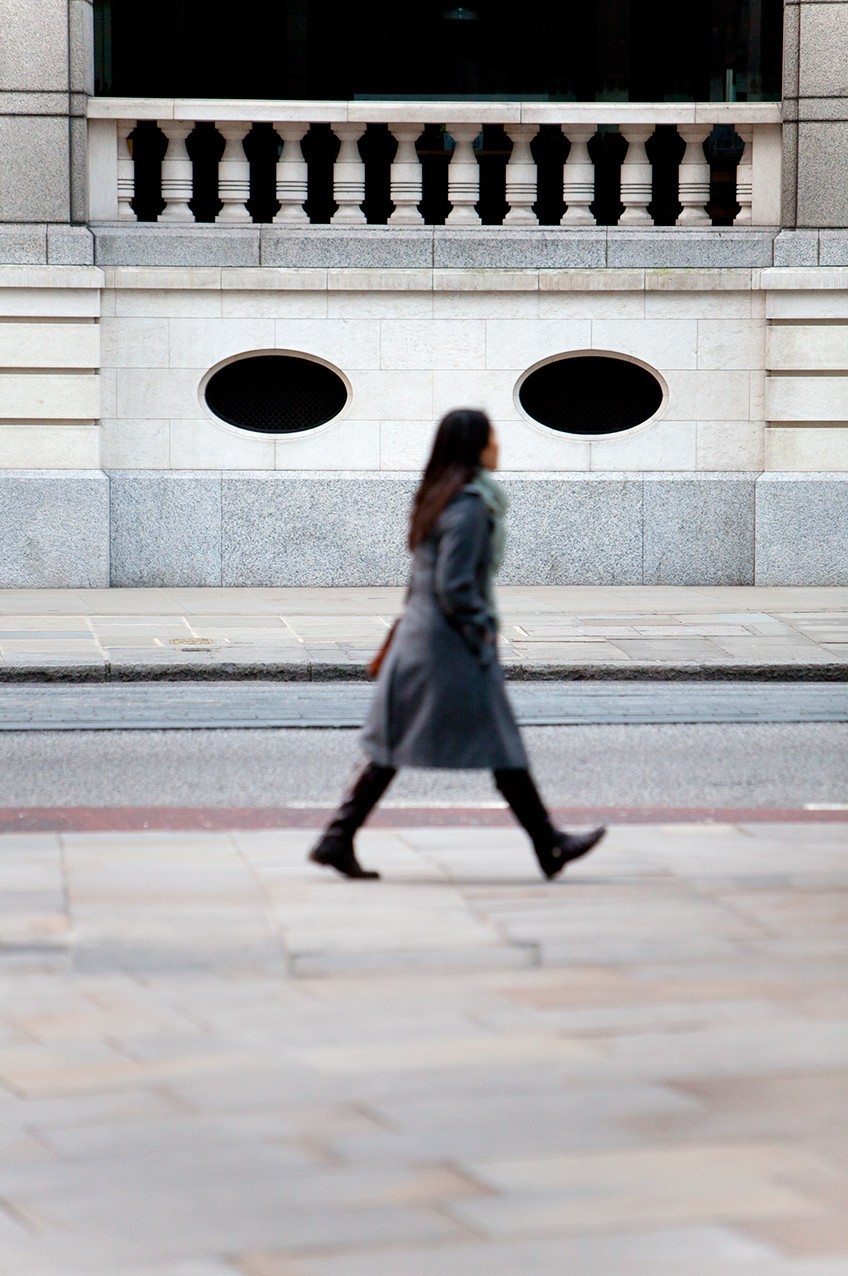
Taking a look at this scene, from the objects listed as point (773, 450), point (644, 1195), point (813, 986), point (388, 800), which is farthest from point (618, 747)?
point (773, 450)

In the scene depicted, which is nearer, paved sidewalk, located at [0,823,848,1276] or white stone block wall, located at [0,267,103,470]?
paved sidewalk, located at [0,823,848,1276]

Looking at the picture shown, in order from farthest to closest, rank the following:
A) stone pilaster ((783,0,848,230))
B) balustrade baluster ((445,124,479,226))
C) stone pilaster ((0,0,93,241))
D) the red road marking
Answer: balustrade baluster ((445,124,479,226)), stone pilaster ((783,0,848,230)), stone pilaster ((0,0,93,241)), the red road marking

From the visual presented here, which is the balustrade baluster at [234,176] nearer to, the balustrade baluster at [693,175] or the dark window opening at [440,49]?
the dark window opening at [440,49]

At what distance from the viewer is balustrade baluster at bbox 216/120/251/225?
16.2 m

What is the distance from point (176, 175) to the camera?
16.2m

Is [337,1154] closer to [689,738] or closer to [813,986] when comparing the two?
[813,986]

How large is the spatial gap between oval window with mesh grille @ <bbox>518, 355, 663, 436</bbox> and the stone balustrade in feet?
3.95

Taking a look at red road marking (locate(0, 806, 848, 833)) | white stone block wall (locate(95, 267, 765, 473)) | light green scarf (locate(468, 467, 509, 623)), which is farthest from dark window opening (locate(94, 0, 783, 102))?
light green scarf (locate(468, 467, 509, 623))

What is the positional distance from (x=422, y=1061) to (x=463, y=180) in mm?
12756

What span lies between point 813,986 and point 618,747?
170 inches

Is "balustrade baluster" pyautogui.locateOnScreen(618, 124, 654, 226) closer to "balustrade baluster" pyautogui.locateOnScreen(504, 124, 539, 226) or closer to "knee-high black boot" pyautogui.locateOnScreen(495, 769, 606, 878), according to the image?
"balustrade baluster" pyautogui.locateOnScreen(504, 124, 539, 226)

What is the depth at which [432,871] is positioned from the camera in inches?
253

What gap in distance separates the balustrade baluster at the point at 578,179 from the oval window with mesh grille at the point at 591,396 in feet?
3.83

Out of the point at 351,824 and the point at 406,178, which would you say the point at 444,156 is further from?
the point at 351,824
